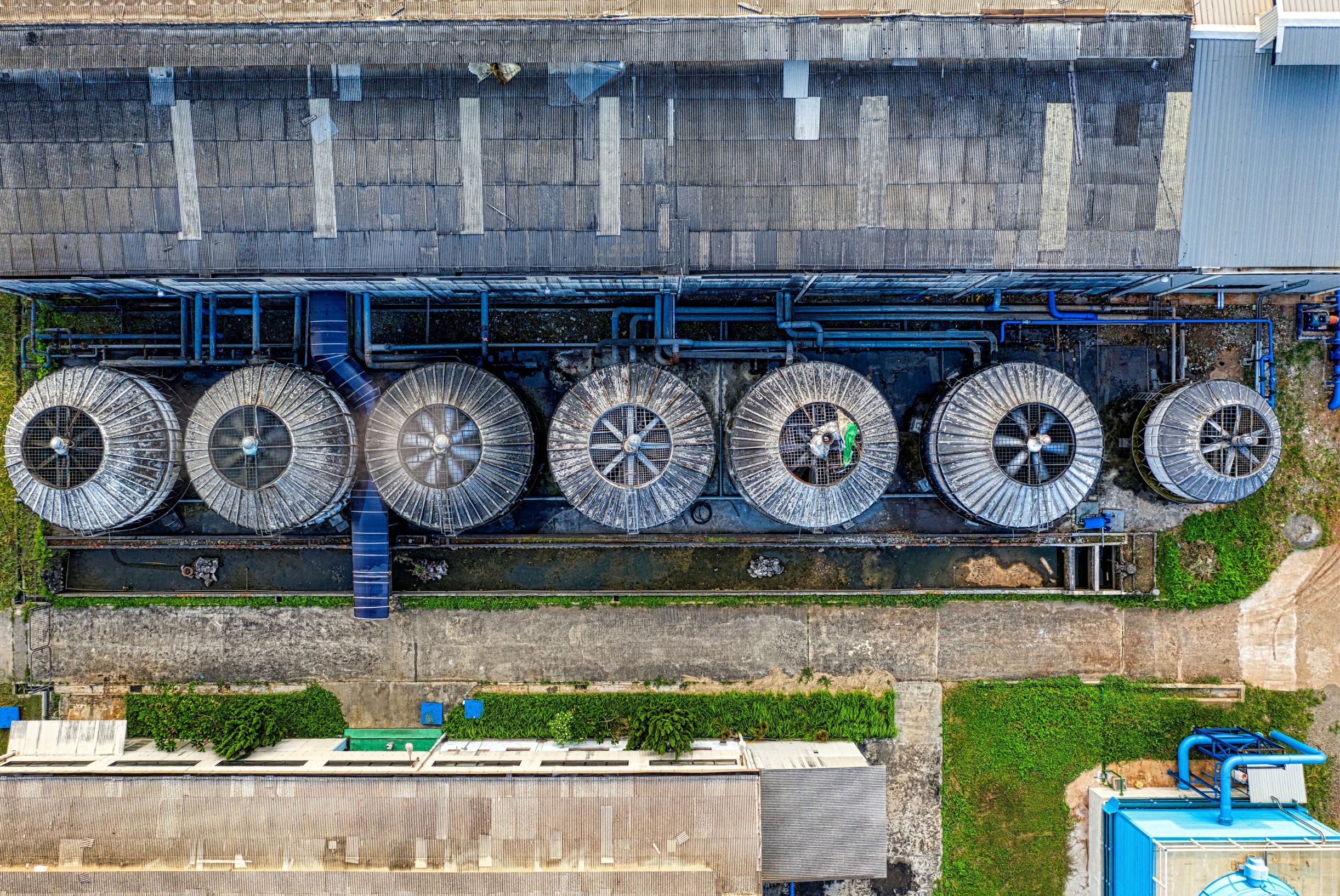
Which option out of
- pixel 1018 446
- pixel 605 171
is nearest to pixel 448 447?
pixel 605 171

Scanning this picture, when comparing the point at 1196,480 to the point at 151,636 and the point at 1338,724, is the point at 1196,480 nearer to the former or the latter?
the point at 1338,724

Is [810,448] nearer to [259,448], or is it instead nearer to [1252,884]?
[259,448]

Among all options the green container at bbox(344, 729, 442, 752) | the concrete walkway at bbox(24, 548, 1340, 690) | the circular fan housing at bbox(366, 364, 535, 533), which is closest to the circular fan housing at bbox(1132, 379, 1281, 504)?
the concrete walkway at bbox(24, 548, 1340, 690)

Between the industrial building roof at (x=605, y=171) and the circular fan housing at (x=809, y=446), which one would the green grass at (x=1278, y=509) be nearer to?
the industrial building roof at (x=605, y=171)

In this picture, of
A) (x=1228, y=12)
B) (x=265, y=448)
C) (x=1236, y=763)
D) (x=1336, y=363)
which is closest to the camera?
(x=1228, y=12)

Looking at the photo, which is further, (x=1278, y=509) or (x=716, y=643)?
(x=716, y=643)
